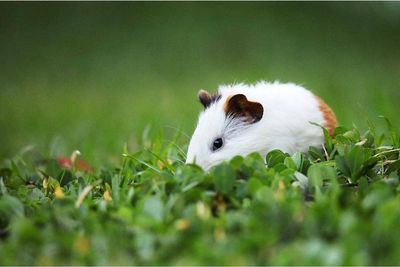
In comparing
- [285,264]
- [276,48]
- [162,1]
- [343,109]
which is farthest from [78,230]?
[162,1]

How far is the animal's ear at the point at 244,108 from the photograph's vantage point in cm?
451

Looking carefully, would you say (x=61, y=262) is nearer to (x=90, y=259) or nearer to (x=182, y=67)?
(x=90, y=259)

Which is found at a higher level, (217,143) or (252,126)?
(252,126)

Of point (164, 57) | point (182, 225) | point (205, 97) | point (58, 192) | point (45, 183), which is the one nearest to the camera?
point (182, 225)

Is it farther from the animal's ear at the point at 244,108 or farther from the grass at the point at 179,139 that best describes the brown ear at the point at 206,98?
the grass at the point at 179,139

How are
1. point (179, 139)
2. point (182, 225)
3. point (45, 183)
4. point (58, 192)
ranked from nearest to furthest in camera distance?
point (182, 225) < point (58, 192) < point (45, 183) < point (179, 139)

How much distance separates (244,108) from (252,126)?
14 centimetres

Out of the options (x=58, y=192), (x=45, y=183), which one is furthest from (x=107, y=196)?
(x=45, y=183)

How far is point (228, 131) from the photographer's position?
4.54m

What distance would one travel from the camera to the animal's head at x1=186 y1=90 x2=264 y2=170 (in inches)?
174

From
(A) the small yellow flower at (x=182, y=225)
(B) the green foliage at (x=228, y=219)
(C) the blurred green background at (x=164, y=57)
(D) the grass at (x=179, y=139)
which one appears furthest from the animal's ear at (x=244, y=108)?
(C) the blurred green background at (x=164, y=57)

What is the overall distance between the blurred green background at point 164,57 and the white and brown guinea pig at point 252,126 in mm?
2579

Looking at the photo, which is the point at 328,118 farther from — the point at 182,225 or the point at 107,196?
the point at 182,225

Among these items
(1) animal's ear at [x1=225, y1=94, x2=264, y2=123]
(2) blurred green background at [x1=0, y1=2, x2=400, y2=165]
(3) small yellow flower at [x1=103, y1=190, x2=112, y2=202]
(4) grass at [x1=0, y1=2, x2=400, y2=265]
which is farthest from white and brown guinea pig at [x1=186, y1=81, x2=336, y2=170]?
(2) blurred green background at [x1=0, y1=2, x2=400, y2=165]
